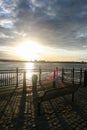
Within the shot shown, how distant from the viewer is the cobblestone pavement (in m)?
6.95

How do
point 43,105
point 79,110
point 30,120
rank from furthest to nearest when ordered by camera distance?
point 43,105 < point 79,110 < point 30,120

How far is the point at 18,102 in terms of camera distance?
10.6 m

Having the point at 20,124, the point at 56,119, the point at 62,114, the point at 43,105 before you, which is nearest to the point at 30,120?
the point at 20,124

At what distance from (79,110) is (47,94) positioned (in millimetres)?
1955

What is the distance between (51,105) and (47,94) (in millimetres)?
1739

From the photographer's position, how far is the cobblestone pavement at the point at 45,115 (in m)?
6.95

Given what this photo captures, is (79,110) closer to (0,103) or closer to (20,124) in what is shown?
(20,124)

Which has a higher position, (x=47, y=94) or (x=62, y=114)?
(x=47, y=94)

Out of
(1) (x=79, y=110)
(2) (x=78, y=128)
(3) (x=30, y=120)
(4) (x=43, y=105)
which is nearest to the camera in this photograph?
(2) (x=78, y=128)

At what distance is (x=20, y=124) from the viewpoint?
711 cm

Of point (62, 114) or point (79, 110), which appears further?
point (79, 110)

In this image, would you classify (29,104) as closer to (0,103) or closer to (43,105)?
(43,105)

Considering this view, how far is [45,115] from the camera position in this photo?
830 cm

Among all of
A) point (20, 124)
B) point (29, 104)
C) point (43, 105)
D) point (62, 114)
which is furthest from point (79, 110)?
point (20, 124)
